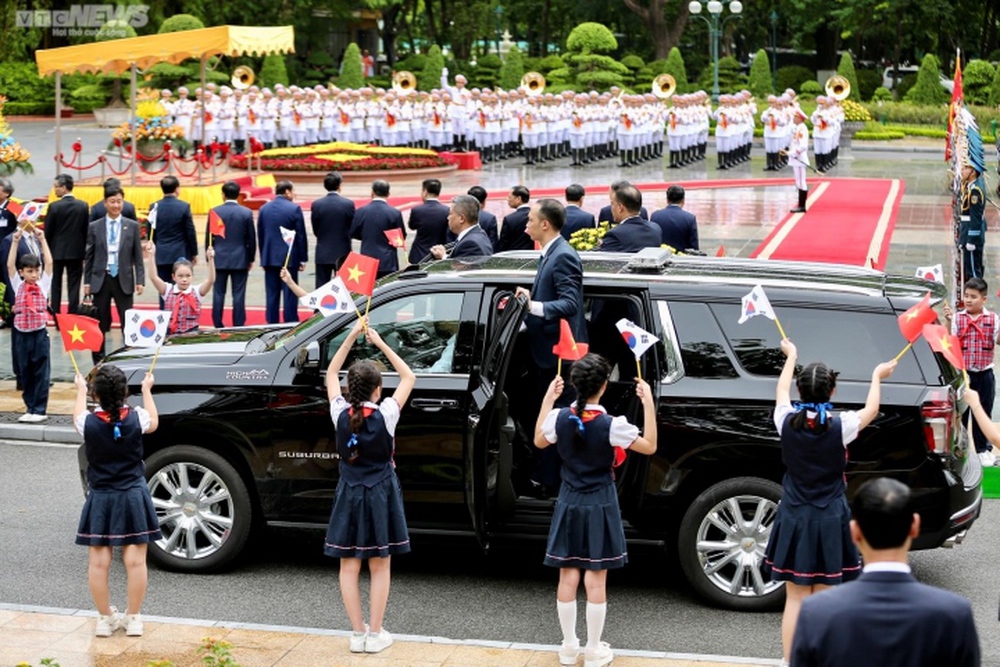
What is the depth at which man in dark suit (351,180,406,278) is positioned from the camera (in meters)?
16.0

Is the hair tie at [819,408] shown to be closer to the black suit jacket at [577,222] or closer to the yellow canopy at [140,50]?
the black suit jacket at [577,222]

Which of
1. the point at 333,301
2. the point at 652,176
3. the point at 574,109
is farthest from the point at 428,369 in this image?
the point at 574,109

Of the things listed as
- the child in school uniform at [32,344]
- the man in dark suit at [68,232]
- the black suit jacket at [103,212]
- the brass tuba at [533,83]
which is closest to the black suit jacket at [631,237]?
the child in school uniform at [32,344]

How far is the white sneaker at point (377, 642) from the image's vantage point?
7711 mm

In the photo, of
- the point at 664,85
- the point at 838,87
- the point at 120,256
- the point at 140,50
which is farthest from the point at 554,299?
the point at 664,85

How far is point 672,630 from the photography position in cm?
832

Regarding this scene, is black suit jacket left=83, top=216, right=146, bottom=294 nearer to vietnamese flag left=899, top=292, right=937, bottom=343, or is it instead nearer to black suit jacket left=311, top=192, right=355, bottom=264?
black suit jacket left=311, top=192, right=355, bottom=264

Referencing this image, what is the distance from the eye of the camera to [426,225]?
15.8m

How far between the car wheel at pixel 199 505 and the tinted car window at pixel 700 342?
2.67m

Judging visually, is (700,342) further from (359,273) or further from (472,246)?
(472,246)

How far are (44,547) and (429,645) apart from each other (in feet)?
10.4

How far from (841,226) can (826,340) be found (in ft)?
63.3

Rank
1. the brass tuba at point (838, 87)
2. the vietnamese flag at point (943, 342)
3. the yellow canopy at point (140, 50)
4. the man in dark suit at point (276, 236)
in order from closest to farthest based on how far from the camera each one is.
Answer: the vietnamese flag at point (943, 342) < the man in dark suit at point (276, 236) < the yellow canopy at point (140, 50) < the brass tuba at point (838, 87)

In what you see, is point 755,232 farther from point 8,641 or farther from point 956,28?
point 956,28
